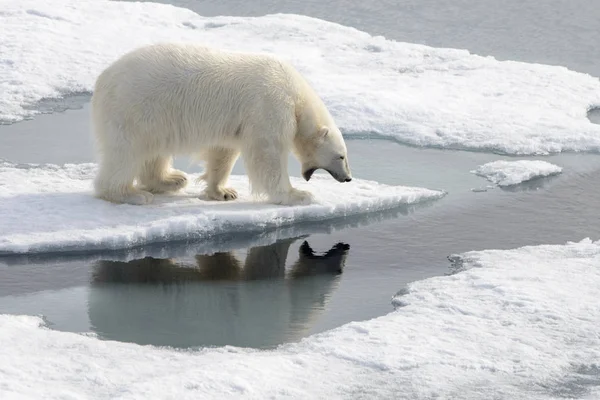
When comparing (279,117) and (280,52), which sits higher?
(280,52)

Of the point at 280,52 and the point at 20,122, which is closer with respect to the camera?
the point at 20,122

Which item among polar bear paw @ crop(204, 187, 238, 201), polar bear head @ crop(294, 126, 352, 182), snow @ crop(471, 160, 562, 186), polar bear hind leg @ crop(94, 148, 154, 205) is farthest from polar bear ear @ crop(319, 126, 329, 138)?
snow @ crop(471, 160, 562, 186)

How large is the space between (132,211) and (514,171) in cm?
344

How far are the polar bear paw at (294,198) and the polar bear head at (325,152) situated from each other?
10.6 inches

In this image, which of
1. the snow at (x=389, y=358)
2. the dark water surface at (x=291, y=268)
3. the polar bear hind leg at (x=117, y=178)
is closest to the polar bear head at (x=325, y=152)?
the dark water surface at (x=291, y=268)

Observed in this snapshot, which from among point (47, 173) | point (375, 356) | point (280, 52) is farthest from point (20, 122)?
point (375, 356)

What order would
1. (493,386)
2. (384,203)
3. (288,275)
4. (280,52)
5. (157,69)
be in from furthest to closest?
(280,52) < (384,203) < (157,69) < (288,275) < (493,386)

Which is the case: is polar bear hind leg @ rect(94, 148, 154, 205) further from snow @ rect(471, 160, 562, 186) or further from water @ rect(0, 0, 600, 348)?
snow @ rect(471, 160, 562, 186)

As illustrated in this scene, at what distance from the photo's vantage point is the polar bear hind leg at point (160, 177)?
309 inches

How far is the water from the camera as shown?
19.1 feet

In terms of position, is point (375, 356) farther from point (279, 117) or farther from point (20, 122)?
point (20, 122)

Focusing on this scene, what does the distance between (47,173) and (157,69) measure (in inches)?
58.8

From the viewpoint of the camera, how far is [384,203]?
25.9 feet

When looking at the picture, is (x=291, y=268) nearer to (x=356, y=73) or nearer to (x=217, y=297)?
(x=217, y=297)
